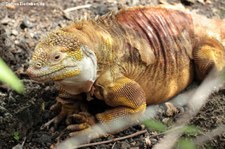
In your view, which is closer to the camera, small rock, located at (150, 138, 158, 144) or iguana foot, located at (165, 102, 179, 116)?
small rock, located at (150, 138, 158, 144)

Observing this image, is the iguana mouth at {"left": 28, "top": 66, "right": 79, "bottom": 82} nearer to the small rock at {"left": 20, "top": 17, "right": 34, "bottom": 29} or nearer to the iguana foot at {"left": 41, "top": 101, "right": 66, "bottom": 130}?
the iguana foot at {"left": 41, "top": 101, "right": 66, "bottom": 130}

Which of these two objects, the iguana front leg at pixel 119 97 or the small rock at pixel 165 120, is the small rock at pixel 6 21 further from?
the small rock at pixel 165 120

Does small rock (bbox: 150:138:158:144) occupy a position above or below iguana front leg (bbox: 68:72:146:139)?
below

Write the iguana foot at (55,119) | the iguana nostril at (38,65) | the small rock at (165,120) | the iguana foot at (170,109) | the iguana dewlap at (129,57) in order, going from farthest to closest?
the iguana foot at (170,109) → the small rock at (165,120) → the iguana foot at (55,119) → the iguana dewlap at (129,57) → the iguana nostril at (38,65)

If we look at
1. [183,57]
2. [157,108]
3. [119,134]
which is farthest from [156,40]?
[119,134]

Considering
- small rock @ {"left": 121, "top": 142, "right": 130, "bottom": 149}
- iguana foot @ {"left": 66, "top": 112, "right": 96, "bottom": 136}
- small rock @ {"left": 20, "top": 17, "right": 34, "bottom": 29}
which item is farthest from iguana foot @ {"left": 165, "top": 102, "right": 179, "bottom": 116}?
small rock @ {"left": 20, "top": 17, "right": 34, "bottom": 29}

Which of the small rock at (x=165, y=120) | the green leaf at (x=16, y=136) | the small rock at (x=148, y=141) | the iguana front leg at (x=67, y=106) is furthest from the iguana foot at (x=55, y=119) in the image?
the small rock at (x=165, y=120)

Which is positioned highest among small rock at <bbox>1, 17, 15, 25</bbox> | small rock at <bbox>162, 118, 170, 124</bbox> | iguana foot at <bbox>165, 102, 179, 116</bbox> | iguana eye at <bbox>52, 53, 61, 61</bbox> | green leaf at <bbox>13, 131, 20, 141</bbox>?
iguana eye at <bbox>52, 53, 61, 61</bbox>
